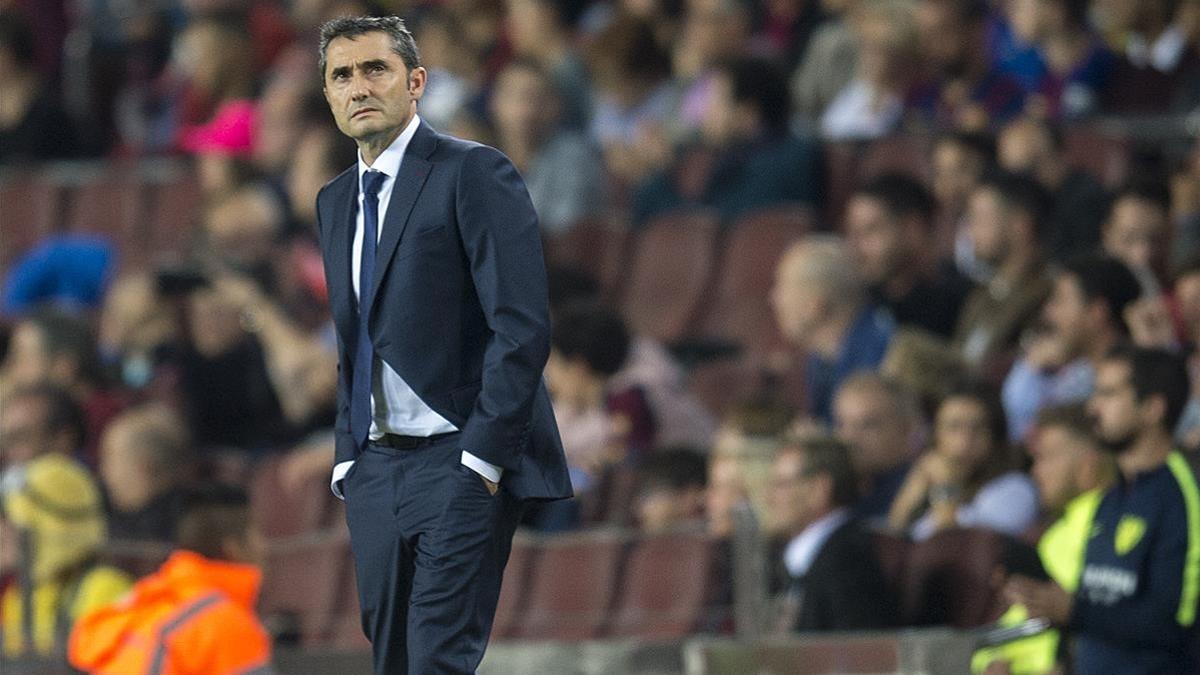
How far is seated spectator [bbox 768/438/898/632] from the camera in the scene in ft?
21.6

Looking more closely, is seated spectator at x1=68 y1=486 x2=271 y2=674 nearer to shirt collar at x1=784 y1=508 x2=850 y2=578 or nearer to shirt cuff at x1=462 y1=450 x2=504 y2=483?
shirt collar at x1=784 y1=508 x2=850 y2=578

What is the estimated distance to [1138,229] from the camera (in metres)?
8.22

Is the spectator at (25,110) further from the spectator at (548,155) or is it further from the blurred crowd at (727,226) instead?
the spectator at (548,155)

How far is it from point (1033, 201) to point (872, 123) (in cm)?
189

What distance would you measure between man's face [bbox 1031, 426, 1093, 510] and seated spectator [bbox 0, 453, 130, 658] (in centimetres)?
288

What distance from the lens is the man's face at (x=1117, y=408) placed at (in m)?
6.18

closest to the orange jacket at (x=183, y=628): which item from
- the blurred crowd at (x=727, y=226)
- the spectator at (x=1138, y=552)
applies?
the blurred crowd at (x=727, y=226)

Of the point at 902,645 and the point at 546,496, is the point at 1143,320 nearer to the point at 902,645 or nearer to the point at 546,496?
the point at 902,645

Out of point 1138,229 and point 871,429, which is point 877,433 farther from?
point 1138,229

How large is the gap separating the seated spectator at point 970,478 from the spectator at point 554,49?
11.8 feet

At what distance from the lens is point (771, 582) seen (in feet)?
23.1

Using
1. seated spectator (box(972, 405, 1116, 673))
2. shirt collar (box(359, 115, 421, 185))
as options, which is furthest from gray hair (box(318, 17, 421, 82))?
seated spectator (box(972, 405, 1116, 673))

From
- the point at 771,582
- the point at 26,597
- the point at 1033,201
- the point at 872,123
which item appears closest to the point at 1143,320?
the point at 1033,201

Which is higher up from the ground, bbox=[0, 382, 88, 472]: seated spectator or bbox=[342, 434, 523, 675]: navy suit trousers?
bbox=[342, 434, 523, 675]: navy suit trousers
